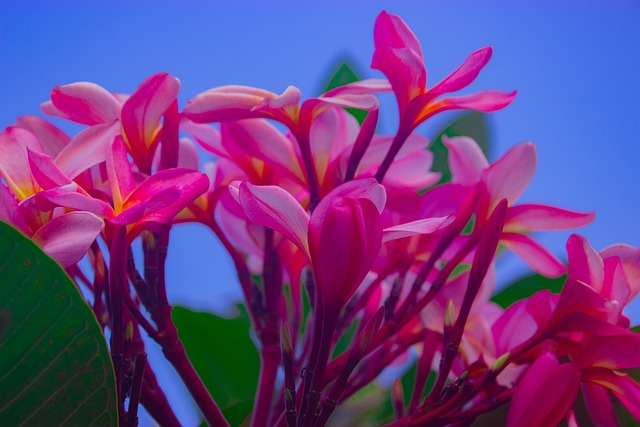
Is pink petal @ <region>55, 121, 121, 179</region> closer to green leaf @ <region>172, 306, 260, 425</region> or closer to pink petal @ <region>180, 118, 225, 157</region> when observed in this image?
pink petal @ <region>180, 118, 225, 157</region>

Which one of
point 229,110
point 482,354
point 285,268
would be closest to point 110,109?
point 229,110

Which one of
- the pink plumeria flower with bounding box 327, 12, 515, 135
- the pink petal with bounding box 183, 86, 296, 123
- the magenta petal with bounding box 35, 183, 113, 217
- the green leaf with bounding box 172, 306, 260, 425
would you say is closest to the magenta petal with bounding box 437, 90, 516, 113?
the pink plumeria flower with bounding box 327, 12, 515, 135

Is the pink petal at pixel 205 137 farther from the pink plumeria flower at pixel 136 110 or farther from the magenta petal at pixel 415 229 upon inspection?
the magenta petal at pixel 415 229

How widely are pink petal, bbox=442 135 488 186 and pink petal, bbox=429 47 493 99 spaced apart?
0.29ft

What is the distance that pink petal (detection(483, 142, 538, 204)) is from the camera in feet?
1.52

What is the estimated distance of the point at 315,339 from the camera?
35cm

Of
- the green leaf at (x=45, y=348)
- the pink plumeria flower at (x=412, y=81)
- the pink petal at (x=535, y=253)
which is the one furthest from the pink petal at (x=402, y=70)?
the green leaf at (x=45, y=348)

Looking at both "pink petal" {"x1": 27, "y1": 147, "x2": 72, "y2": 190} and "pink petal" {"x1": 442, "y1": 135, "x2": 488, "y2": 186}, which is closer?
"pink petal" {"x1": 27, "y1": 147, "x2": 72, "y2": 190}

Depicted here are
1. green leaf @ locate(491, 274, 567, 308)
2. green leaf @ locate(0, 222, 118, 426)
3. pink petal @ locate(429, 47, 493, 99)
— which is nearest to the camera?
green leaf @ locate(0, 222, 118, 426)

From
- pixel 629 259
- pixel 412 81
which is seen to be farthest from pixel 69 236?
pixel 629 259

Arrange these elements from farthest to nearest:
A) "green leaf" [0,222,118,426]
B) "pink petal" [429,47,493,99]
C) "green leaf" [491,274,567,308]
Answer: "green leaf" [491,274,567,308] < "pink petal" [429,47,493,99] < "green leaf" [0,222,118,426]

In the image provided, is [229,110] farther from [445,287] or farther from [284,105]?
[445,287]

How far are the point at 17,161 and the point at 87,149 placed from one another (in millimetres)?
36

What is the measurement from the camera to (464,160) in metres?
0.51
